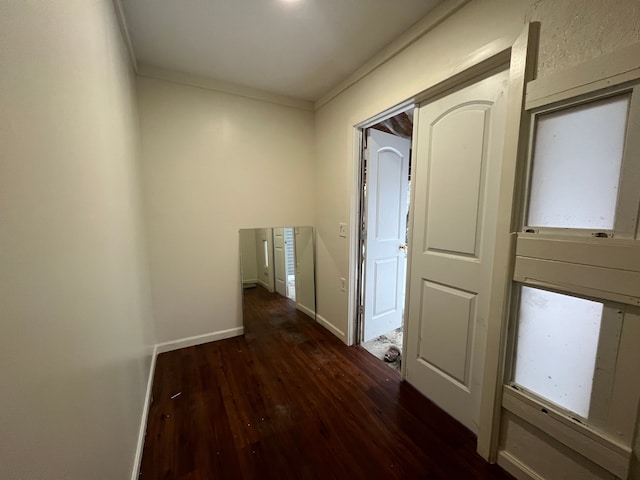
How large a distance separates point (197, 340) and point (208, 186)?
1.50 m

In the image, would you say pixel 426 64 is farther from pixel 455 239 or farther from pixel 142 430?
pixel 142 430

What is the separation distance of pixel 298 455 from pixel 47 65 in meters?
1.85

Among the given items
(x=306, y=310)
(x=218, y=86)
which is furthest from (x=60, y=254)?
(x=306, y=310)

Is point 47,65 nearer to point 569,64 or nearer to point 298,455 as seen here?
point 569,64

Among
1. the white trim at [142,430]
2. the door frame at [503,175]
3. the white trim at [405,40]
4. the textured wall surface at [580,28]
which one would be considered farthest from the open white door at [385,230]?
the white trim at [142,430]

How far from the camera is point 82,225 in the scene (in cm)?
78

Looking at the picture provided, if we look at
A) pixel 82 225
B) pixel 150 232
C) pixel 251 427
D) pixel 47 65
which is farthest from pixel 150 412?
pixel 47 65

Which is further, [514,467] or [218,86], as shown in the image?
[218,86]

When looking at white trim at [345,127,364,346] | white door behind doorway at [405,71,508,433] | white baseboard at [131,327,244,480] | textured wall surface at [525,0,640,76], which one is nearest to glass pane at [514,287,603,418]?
white door behind doorway at [405,71,508,433]

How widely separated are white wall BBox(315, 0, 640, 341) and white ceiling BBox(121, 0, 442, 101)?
A: 0.70 ft

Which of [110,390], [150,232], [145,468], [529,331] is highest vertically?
[150,232]

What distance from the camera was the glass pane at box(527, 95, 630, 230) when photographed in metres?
0.94

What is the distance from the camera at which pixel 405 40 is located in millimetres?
1662

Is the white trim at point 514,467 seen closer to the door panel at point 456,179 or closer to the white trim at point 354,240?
the door panel at point 456,179
